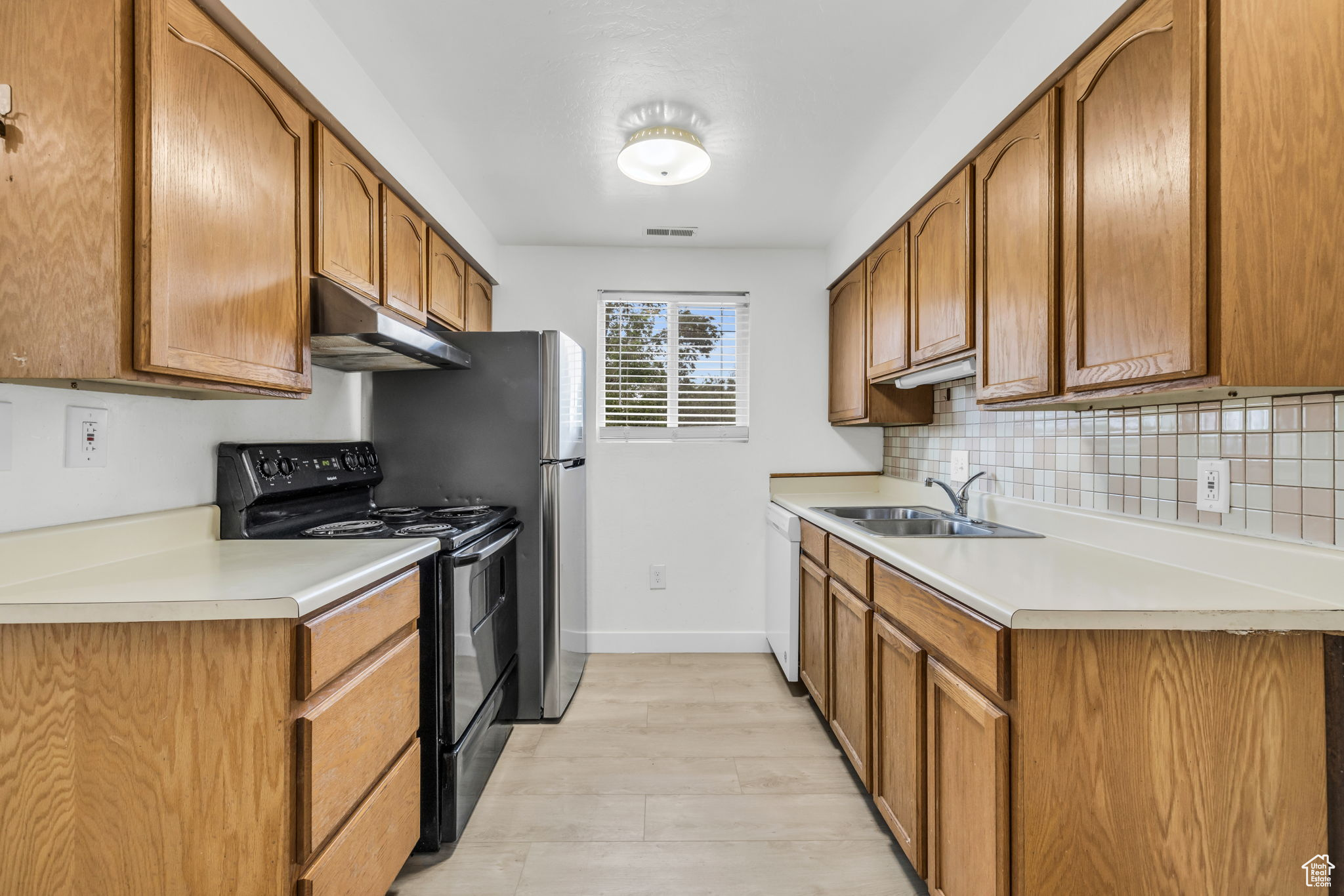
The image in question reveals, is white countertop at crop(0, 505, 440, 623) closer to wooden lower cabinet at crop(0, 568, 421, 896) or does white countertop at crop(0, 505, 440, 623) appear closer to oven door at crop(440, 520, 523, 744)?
wooden lower cabinet at crop(0, 568, 421, 896)

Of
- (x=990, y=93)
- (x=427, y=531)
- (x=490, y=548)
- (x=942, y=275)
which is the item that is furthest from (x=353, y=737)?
(x=990, y=93)

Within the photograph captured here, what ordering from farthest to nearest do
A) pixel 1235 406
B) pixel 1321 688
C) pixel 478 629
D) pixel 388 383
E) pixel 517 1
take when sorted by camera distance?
pixel 388 383
pixel 478 629
pixel 517 1
pixel 1235 406
pixel 1321 688

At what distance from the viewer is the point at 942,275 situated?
2.07 metres

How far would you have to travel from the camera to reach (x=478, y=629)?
6.36 feet

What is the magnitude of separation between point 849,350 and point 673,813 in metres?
2.14

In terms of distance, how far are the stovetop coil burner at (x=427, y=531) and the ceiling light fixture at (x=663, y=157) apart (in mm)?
1364

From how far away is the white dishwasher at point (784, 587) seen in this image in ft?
8.89

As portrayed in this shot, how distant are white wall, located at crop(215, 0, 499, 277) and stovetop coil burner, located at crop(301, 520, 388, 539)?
111cm

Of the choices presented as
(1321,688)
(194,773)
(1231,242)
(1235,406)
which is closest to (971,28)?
(1231,242)

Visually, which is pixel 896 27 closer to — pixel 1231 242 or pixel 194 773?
pixel 1231 242

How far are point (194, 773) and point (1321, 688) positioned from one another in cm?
191

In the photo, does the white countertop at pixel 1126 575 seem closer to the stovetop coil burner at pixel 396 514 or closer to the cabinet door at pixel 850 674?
the cabinet door at pixel 850 674

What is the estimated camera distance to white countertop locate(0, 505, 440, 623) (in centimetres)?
104

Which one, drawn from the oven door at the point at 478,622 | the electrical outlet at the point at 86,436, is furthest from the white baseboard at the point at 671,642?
the electrical outlet at the point at 86,436
